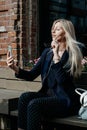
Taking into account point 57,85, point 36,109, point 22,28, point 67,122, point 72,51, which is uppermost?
point 22,28

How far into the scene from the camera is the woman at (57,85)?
5305 mm

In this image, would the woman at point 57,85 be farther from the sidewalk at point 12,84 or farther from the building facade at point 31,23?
the building facade at point 31,23

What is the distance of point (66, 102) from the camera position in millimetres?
5414

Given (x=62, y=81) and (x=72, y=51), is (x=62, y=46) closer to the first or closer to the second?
(x=72, y=51)

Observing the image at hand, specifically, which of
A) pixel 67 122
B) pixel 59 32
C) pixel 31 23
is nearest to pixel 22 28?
pixel 31 23

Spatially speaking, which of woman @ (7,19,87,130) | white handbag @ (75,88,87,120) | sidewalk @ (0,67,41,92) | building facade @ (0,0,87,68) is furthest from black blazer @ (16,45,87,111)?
building facade @ (0,0,87,68)

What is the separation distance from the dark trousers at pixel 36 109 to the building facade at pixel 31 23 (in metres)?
2.13

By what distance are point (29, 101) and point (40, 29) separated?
256 cm

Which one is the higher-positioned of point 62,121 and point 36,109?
point 36,109

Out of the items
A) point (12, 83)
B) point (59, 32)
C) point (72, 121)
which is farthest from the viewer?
point (12, 83)

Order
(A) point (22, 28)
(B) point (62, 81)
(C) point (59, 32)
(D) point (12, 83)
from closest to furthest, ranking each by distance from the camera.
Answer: (B) point (62, 81) < (C) point (59, 32) < (D) point (12, 83) < (A) point (22, 28)

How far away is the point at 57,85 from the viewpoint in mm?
5516

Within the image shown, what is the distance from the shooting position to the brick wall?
304 inches

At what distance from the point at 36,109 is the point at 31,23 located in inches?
108
